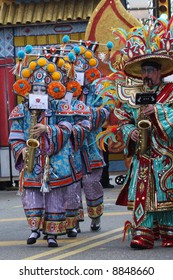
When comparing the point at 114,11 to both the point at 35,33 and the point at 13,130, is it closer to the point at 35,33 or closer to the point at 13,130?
the point at 35,33

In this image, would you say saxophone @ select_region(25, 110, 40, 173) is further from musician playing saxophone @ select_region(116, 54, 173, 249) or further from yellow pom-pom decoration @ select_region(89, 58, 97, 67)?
yellow pom-pom decoration @ select_region(89, 58, 97, 67)

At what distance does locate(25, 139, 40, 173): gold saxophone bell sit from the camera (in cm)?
1173

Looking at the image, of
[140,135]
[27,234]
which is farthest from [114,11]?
[140,135]

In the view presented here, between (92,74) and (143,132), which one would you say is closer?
(143,132)

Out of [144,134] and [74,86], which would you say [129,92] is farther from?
[74,86]

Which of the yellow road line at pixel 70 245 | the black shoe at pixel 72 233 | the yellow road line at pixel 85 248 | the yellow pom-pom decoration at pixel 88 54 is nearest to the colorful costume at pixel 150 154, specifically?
the yellow road line at pixel 85 248

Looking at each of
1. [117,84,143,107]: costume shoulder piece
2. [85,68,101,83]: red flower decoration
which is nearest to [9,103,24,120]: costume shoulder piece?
[117,84,143,107]: costume shoulder piece

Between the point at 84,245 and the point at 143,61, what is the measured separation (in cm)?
197

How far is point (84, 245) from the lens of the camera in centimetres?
1191

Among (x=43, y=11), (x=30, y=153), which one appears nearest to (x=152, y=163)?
(x=30, y=153)

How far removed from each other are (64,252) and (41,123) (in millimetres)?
1397

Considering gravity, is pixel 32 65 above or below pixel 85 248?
above

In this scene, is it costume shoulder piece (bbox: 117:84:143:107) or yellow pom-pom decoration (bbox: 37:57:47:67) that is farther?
yellow pom-pom decoration (bbox: 37:57:47:67)

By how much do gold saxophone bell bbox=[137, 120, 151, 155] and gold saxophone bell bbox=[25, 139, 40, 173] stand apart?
1086 millimetres
